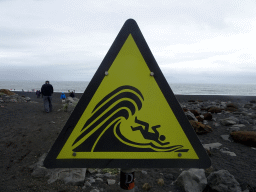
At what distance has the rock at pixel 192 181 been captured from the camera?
3105 mm

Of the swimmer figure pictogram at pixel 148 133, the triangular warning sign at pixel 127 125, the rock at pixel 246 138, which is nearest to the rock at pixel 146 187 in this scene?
the triangular warning sign at pixel 127 125

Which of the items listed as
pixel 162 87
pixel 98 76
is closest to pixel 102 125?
pixel 98 76

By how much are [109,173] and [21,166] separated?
214 cm

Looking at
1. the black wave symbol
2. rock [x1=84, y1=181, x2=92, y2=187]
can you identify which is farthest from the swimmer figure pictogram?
rock [x1=84, y1=181, x2=92, y2=187]

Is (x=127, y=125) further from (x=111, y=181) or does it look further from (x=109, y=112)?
(x=111, y=181)

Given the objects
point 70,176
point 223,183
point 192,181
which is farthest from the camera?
point 70,176

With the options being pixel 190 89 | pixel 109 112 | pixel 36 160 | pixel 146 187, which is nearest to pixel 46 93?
pixel 36 160

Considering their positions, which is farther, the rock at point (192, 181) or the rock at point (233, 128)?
the rock at point (233, 128)

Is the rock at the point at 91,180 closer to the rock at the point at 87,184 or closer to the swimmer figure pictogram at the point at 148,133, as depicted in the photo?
the rock at the point at 87,184

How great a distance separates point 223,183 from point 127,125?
9.19 feet

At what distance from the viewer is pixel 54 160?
1.31 m

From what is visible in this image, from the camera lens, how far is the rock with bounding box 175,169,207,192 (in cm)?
311

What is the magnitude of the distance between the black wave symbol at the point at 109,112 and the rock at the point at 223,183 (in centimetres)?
274

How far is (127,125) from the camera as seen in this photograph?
1348 mm
